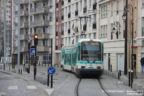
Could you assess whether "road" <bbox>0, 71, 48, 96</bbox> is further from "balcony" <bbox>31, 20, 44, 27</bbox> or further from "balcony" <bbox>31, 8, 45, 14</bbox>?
"balcony" <bbox>31, 8, 45, 14</bbox>

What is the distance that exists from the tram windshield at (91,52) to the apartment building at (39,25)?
3977 centimetres

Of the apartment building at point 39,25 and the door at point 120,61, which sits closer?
the door at point 120,61

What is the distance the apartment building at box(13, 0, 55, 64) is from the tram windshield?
39770 millimetres

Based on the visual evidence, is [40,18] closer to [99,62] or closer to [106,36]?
[106,36]

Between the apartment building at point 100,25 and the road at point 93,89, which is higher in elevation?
the apartment building at point 100,25

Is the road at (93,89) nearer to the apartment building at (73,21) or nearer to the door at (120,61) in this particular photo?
the door at (120,61)

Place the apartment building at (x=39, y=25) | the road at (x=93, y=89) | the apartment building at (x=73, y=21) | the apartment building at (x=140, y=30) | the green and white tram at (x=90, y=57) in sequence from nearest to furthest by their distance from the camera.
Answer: the road at (x=93, y=89), the green and white tram at (x=90, y=57), the apartment building at (x=140, y=30), the apartment building at (x=73, y=21), the apartment building at (x=39, y=25)

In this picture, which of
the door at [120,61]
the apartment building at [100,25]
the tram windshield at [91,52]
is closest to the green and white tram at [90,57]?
the tram windshield at [91,52]

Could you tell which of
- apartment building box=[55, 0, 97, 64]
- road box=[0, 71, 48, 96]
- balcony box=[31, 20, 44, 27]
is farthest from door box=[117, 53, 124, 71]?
balcony box=[31, 20, 44, 27]

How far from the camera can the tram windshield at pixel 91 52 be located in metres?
25.5

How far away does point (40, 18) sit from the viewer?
69.9 meters

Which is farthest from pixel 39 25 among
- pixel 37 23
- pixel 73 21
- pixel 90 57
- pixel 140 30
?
pixel 90 57

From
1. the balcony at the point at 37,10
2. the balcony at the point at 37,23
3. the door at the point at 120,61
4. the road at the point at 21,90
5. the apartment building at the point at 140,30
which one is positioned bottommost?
the road at the point at 21,90

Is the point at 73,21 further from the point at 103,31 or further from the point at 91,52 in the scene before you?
the point at 91,52
